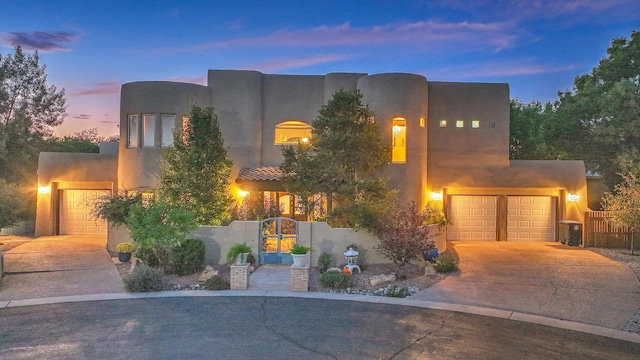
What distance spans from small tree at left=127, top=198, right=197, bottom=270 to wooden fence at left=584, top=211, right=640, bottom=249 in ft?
55.7

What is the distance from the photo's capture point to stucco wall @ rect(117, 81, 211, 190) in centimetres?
1973

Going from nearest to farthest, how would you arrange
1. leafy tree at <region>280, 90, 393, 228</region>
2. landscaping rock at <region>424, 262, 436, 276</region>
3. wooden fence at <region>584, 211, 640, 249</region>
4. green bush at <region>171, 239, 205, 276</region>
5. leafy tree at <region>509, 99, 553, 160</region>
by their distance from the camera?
green bush at <region>171, 239, 205, 276</region>, landscaping rock at <region>424, 262, 436, 276</region>, leafy tree at <region>280, 90, 393, 228</region>, wooden fence at <region>584, 211, 640, 249</region>, leafy tree at <region>509, 99, 553, 160</region>

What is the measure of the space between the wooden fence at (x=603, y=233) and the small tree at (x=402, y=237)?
32.0 ft

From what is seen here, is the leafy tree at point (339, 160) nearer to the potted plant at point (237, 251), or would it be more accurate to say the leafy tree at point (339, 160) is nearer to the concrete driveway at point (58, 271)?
the potted plant at point (237, 251)

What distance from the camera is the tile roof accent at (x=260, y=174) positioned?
1930 cm

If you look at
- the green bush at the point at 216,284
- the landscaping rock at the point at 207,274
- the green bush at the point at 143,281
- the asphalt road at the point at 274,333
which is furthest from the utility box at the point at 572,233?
the green bush at the point at 143,281

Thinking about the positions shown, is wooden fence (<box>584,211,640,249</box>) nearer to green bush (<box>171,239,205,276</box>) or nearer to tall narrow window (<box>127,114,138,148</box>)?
green bush (<box>171,239,205,276</box>)

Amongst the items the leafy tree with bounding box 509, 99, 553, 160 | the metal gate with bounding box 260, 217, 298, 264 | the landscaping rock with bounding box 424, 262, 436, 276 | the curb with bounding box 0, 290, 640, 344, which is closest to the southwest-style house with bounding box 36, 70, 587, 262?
the metal gate with bounding box 260, 217, 298, 264

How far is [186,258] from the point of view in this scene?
1375 centimetres

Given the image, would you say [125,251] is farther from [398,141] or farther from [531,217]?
[531,217]

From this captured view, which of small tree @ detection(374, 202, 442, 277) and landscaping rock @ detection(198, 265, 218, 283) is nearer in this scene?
landscaping rock @ detection(198, 265, 218, 283)

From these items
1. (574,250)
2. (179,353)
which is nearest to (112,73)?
(179,353)

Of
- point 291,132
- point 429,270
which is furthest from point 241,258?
point 291,132

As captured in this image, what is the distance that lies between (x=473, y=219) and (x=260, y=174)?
35.1 ft
